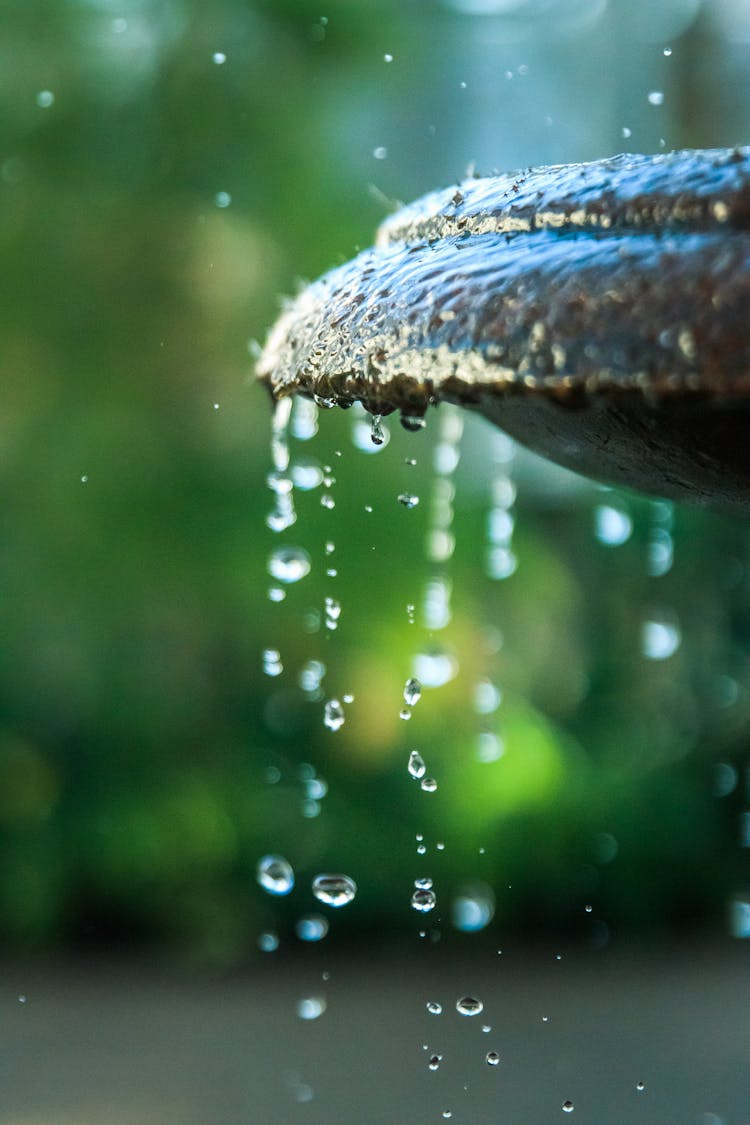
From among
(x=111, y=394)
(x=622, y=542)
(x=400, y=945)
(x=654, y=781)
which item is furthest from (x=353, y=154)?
(x=400, y=945)

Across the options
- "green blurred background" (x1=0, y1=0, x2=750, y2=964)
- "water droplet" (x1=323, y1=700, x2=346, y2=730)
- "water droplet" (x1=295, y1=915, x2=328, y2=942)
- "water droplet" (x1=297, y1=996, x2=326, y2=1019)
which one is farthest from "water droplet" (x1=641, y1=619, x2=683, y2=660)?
"water droplet" (x1=297, y1=996, x2=326, y2=1019)

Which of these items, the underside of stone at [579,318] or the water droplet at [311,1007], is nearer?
the underside of stone at [579,318]

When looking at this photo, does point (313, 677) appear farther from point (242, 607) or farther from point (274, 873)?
point (274, 873)

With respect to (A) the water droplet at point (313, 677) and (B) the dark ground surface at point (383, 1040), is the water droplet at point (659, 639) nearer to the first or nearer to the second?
(B) the dark ground surface at point (383, 1040)

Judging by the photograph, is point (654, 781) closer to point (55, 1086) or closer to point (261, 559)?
point (261, 559)

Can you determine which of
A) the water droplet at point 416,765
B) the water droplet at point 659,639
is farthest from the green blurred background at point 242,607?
the water droplet at point 416,765

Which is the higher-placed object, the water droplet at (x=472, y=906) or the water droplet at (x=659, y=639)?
the water droplet at (x=659, y=639)
